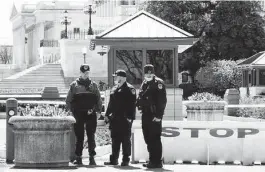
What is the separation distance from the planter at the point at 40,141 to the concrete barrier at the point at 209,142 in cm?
188

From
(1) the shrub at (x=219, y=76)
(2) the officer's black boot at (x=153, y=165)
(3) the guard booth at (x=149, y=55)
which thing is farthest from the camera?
(1) the shrub at (x=219, y=76)

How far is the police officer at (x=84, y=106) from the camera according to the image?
15148 millimetres

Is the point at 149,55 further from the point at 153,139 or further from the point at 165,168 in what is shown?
the point at 165,168

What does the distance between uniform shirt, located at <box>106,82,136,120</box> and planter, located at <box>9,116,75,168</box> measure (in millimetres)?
1054

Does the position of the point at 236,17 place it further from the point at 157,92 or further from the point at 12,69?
the point at 157,92

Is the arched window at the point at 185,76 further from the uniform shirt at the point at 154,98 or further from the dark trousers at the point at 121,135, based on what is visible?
the uniform shirt at the point at 154,98

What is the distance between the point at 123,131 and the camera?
1511cm

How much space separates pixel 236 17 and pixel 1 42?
324 ft

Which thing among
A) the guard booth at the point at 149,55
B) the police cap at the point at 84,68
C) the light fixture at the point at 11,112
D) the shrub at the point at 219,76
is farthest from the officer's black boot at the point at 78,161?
the shrub at the point at 219,76

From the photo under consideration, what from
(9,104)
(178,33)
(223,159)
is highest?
(178,33)

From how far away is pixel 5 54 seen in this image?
155375mm

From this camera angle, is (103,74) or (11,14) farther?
(11,14)

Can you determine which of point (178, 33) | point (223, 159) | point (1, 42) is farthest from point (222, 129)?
point (1, 42)

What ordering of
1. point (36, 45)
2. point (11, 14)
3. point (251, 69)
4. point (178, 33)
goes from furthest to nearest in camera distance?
1. point (11, 14)
2. point (36, 45)
3. point (251, 69)
4. point (178, 33)
